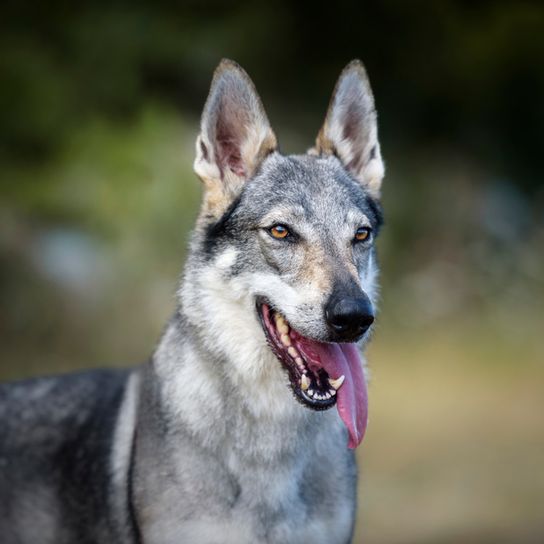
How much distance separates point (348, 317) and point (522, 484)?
14.4 ft

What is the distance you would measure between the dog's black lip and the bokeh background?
431cm

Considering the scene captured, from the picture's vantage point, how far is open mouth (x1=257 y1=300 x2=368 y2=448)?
13.1 feet

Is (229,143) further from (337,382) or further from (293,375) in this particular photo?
(337,382)

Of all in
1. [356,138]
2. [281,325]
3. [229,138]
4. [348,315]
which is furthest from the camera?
[356,138]

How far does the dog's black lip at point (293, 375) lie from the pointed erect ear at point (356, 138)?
1026 millimetres

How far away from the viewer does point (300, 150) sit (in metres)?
10.4

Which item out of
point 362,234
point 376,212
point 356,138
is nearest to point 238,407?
point 362,234

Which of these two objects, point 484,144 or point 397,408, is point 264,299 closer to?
point 397,408

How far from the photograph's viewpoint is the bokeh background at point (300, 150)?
937cm

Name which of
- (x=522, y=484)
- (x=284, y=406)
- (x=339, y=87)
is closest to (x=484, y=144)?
(x=522, y=484)

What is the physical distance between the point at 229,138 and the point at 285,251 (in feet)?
2.66

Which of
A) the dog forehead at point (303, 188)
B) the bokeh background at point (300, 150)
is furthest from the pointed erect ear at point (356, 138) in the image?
the bokeh background at point (300, 150)

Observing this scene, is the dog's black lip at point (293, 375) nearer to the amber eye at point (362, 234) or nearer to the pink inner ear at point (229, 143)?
the amber eye at point (362, 234)

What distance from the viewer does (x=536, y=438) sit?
8242mm
